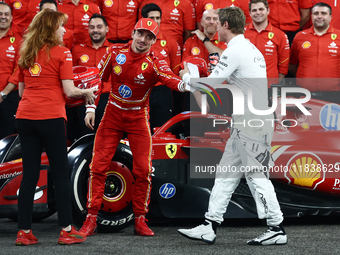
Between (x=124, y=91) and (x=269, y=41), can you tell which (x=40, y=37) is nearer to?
(x=124, y=91)

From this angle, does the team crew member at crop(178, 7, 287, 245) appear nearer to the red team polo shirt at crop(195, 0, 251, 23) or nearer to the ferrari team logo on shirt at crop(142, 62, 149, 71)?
the ferrari team logo on shirt at crop(142, 62, 149, 71)

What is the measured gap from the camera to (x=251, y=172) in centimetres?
356

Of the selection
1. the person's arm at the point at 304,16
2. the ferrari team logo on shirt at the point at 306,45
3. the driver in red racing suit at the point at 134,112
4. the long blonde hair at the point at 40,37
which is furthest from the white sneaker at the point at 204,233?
the person's arm at the point at 304,16

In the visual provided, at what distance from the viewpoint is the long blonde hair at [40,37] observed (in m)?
3.46

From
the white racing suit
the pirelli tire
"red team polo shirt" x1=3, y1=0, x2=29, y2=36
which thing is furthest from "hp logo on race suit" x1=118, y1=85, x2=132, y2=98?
"red team polo shirt" x1=3, y1=0, x2=29, y2=36

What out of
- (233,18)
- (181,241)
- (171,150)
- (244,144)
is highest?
(233,18)

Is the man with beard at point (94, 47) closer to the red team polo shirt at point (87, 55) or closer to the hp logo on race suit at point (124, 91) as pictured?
the red team polo shirt at point (87, 55)

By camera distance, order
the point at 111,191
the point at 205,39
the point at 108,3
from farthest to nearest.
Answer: the point at 108,3, the point at 205,39, the point at 111,191

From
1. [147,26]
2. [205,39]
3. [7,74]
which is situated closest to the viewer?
[147,26]

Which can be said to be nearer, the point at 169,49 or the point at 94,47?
the point at 94,47

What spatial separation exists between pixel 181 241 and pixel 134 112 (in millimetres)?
1134

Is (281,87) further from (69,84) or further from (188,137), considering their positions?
(69,84)

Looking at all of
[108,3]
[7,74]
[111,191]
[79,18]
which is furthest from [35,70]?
[108,3]

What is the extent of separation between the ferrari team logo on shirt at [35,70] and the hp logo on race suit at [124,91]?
2.58ft
